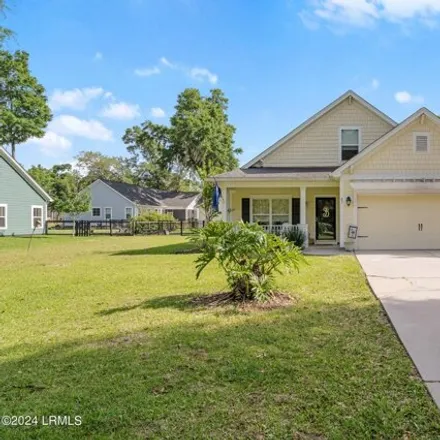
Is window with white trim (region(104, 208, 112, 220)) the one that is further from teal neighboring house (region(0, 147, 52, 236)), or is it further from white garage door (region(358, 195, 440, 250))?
white garage door (region(358, 195, 440, 250))

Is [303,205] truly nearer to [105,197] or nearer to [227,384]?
[227,384]

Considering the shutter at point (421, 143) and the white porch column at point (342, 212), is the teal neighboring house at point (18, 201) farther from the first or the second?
the shutter at point (421, 143)

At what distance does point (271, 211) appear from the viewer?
60.3ft

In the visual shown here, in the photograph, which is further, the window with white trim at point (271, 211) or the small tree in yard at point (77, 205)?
the small tree in yard at point (77, 205)

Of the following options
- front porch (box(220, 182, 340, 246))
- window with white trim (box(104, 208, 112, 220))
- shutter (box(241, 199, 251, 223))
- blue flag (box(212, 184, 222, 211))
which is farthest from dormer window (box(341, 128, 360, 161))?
window with white trim (box(104, 208, 112, 220))

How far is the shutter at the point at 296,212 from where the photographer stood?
18016 millimetres

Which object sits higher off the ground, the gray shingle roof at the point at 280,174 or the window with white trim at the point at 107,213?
the gray shingle roof at the point at 280,174

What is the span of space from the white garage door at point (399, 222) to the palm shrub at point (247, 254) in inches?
382

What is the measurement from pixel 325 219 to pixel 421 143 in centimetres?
496

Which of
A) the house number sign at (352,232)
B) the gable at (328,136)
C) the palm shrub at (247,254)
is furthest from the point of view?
the gable at (328,136)

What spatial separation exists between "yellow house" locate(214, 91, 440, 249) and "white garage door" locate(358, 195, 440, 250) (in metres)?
0.04

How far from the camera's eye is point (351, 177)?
15.6m

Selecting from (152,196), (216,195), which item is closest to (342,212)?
(216,195)

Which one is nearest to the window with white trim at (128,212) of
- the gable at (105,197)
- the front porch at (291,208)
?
the gable at (105,197)
